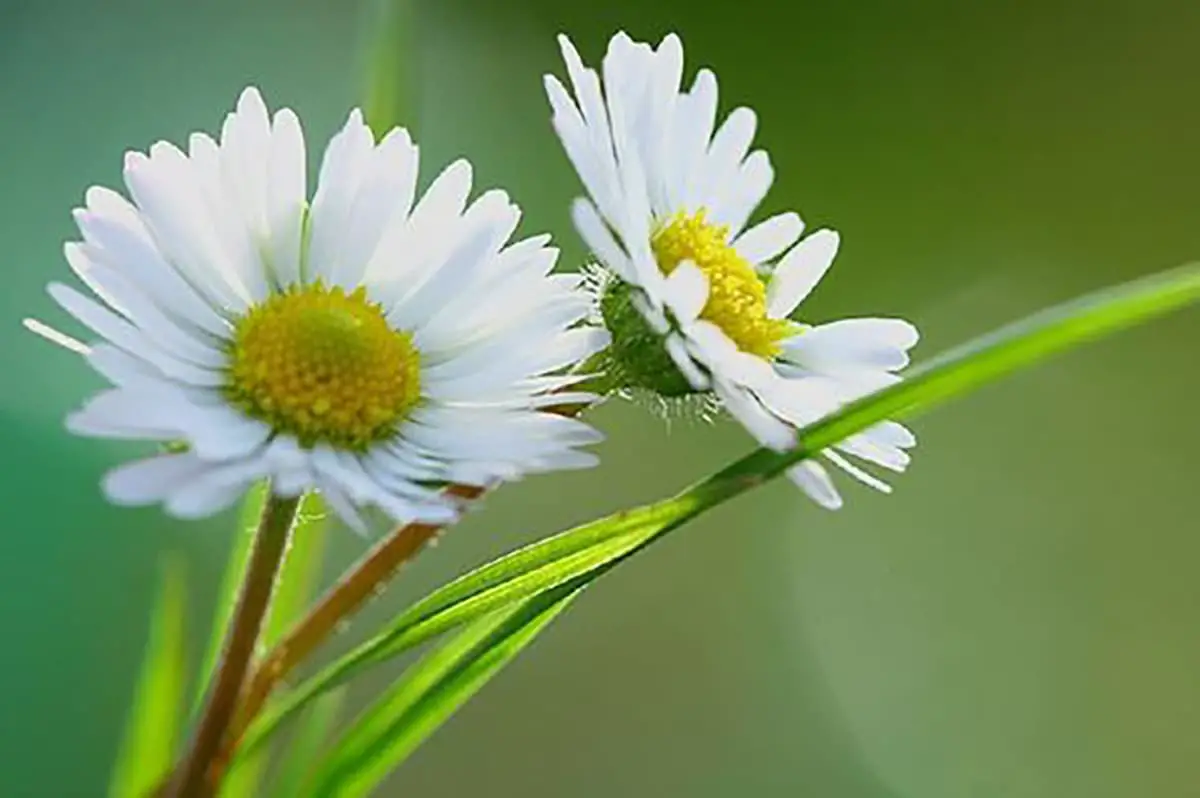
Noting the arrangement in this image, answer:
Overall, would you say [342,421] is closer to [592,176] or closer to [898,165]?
[592,176]

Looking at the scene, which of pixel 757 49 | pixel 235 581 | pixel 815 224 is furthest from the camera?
pixel 757 49

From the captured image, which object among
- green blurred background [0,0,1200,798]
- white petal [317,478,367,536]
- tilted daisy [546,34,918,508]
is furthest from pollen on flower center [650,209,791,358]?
green blurred background [0,0,1200,798]

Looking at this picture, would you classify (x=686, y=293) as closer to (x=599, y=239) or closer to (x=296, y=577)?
(x=599, y=239)

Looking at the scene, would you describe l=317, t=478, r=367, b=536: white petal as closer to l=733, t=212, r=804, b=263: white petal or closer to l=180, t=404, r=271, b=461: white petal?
l=180, t=404, r=271, b=461: white petal

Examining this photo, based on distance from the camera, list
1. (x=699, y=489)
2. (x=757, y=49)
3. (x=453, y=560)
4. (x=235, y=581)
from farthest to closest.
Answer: (x=757, y=49), (x=453, y=560), (x=235, y=581), (x=699, y=489)

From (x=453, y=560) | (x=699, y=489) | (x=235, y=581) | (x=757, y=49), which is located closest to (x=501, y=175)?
(x=757, y=49)
